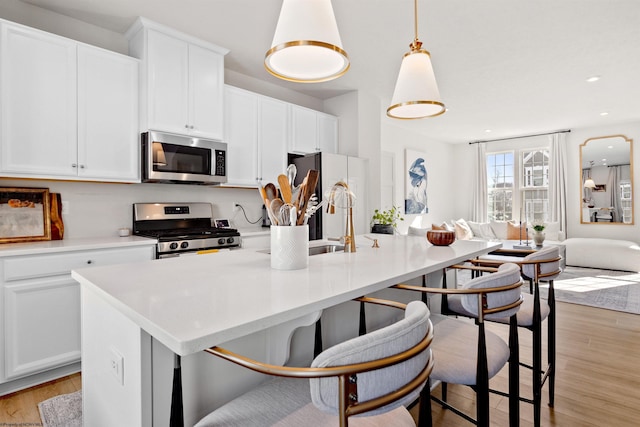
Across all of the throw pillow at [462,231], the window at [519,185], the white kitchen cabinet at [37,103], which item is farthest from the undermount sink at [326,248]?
the window at [519,185]

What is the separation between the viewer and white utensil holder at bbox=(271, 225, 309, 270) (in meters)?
1.36

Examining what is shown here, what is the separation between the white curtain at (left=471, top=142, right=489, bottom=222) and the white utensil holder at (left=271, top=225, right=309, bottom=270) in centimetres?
766

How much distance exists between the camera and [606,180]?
664 cm

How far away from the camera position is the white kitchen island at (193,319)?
2.70 ft

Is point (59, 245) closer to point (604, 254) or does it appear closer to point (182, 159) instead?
point (182, 159)

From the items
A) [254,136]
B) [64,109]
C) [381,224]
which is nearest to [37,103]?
[64,109]

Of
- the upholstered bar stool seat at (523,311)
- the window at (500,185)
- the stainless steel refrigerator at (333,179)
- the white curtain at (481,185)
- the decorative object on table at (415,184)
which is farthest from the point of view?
the white curtain at (481,185)

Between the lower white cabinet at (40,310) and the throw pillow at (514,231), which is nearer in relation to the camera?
the lower white cabinet at (40,310)

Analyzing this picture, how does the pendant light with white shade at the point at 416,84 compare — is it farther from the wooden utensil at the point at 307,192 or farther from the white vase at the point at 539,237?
the white vase at the point at 539,237

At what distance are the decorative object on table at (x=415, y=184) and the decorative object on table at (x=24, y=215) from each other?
5704mm

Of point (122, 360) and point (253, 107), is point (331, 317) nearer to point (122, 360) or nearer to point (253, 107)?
point (122, 360)

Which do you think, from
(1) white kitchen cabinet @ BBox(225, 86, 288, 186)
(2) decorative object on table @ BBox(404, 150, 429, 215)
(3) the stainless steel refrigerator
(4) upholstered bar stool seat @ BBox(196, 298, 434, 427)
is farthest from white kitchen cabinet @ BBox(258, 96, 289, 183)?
(2) decorative object on table @ BBox(404, 150, 429, 215)

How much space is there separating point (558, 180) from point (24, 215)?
8.33 meters

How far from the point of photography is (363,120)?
4.53 meters
